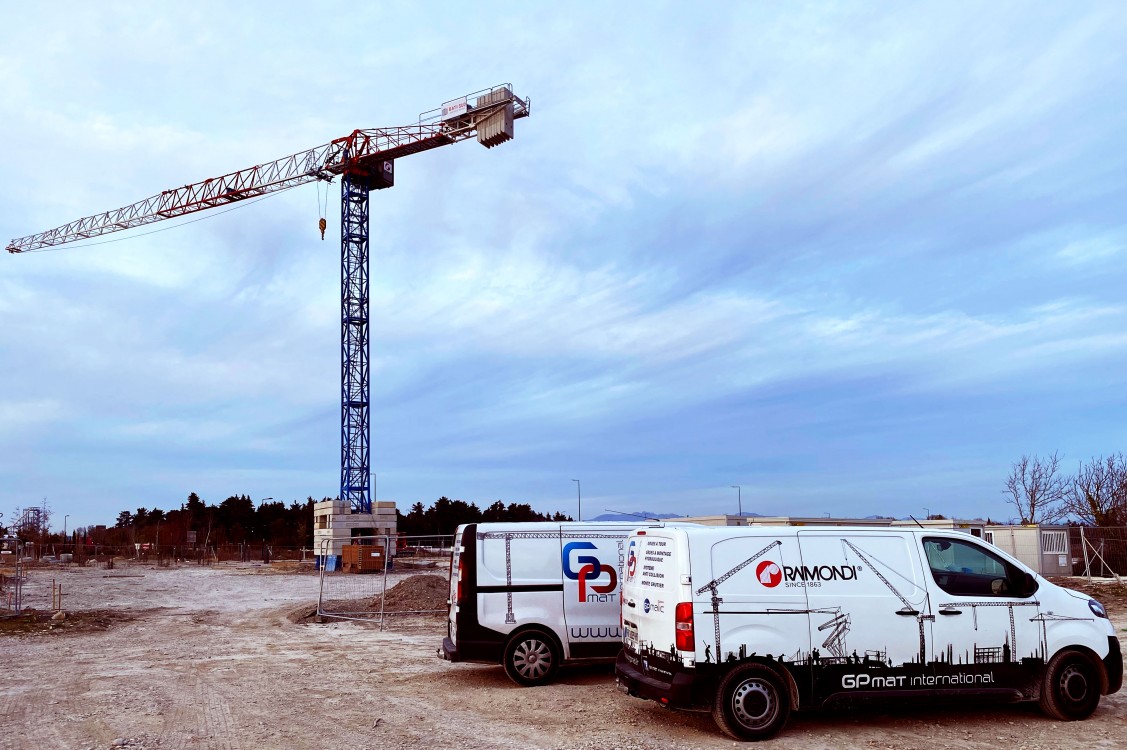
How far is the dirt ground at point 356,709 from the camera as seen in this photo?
8.19 m

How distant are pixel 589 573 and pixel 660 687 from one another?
9.35 ft

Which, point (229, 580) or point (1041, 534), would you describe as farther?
point (229, 580)

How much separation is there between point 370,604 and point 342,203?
4713cm

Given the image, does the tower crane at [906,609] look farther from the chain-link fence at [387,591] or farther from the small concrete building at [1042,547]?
the small concrete building at [1042,547]

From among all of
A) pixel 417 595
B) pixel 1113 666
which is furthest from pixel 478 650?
pixel 417 595

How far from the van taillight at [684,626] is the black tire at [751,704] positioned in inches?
19.3

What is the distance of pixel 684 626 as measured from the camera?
808 centimetres

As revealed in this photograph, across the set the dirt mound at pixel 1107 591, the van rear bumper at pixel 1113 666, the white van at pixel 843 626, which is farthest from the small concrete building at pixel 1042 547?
the white van at pixel 843 626

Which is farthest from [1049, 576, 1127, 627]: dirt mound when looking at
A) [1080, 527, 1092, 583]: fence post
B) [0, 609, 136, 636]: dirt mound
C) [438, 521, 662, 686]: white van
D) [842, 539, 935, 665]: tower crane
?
[0, 609, 136, 636]: dirt mound

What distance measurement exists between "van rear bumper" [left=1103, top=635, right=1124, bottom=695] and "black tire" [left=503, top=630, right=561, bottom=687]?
6.03 m

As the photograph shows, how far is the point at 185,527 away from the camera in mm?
84500

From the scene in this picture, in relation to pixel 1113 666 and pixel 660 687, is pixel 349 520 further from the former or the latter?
pixel 1113 666

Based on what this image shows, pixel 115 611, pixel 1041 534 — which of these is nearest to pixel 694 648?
pixel 115 611

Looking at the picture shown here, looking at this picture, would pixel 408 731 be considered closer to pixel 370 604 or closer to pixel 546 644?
pixel 546 644
